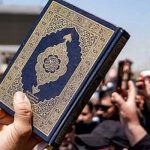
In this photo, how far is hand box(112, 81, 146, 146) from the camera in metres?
3.16

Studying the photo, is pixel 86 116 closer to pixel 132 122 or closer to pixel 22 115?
pixel 132 122

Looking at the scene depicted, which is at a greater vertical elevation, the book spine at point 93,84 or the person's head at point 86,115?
the book spine at point 93,84

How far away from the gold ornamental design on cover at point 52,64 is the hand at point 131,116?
4.95ft

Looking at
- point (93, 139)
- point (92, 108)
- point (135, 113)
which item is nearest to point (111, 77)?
point (92, 108)

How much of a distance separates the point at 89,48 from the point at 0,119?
1.18 ft

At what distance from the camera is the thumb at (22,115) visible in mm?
1661

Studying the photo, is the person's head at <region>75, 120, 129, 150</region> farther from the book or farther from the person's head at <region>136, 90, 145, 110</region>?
the book

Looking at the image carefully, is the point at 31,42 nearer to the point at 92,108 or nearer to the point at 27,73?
the point at 27,73

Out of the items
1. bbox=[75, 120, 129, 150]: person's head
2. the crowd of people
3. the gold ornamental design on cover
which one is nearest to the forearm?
the crowd of people

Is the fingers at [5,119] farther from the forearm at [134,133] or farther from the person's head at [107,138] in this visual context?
the person's head at [107,138]

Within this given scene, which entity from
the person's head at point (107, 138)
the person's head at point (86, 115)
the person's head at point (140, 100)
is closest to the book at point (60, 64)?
the person's head at point (140, 100)

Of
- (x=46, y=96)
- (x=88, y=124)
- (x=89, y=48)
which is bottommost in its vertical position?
(x=88, y=124)

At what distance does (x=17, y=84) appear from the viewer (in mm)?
1733

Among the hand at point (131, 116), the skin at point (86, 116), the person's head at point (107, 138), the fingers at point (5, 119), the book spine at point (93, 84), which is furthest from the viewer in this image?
the skin at point (86, 116)
